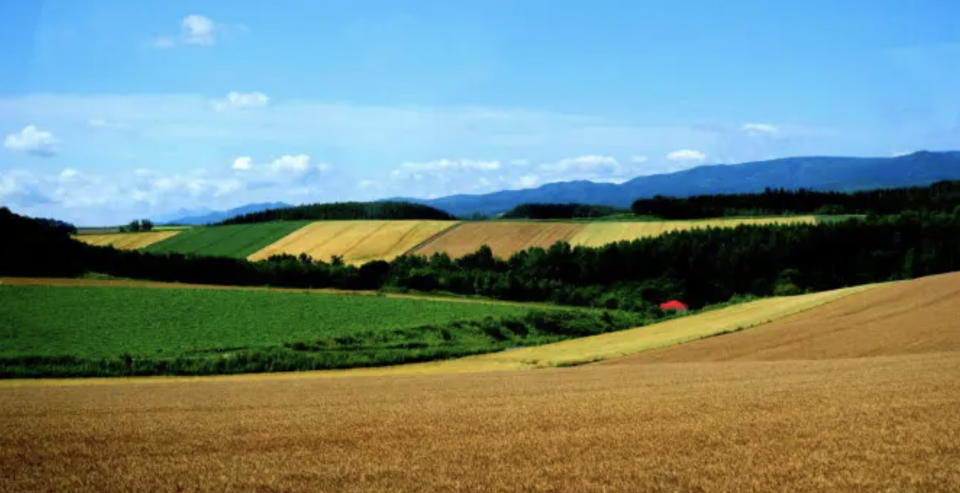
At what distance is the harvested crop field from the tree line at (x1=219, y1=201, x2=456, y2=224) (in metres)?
123

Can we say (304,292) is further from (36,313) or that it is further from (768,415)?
(768,415)

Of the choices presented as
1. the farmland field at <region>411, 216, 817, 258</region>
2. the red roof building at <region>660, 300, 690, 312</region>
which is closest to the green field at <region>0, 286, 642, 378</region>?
the red roof building at <region>660, 300, 690, 312</region>

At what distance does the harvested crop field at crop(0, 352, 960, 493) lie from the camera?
1078cm

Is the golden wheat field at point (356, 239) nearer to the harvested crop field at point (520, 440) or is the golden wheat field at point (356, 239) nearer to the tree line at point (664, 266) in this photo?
the tree line at point (664, 266)

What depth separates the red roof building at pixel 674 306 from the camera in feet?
269

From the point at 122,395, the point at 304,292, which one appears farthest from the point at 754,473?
the point at 304,292

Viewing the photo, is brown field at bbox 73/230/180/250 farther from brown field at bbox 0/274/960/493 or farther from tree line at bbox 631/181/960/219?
brown field at bbox 0/274/960/493

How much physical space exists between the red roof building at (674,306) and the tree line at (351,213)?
200 ft

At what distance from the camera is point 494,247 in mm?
103250

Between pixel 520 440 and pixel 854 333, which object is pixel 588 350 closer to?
pixel 854 333

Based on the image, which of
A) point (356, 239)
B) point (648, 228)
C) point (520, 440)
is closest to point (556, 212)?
point (648, 228)

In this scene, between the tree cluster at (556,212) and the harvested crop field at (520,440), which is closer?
the harvested crop field at (520,440)

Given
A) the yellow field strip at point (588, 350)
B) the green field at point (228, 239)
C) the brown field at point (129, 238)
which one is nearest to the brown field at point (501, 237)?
the green field at point (228, 239)

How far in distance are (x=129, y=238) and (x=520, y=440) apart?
366 ft
